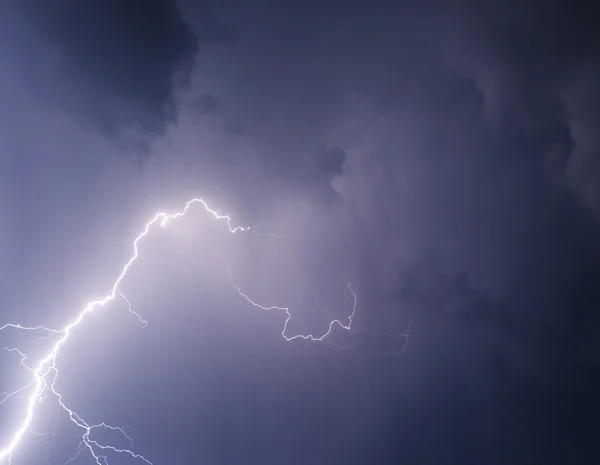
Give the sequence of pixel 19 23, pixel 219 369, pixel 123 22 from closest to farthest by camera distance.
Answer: pixel 19 23 < pixel 123 22 < pixel 219 369

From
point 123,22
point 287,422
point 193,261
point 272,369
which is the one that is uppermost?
point 123,22

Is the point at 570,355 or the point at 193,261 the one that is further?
the point at 570,355

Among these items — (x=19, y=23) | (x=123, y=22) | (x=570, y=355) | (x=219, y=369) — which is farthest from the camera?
(x=570, y=355)

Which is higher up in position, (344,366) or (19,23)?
(19,23)

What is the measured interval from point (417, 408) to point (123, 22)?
11591 mm

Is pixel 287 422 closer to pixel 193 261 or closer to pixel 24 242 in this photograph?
pixel 193 261

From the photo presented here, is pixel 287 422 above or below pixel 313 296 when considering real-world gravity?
below

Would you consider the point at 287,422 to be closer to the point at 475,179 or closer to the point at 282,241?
the point at 282,241

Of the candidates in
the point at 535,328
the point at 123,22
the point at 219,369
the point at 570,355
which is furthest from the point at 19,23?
the point at 570,355

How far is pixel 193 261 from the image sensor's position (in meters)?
8.60

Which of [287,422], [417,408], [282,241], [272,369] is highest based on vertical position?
[282,241]

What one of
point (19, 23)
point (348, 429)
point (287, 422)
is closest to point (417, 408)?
point (348, 429)

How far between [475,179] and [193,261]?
7566mm

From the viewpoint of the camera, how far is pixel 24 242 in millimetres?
7855
